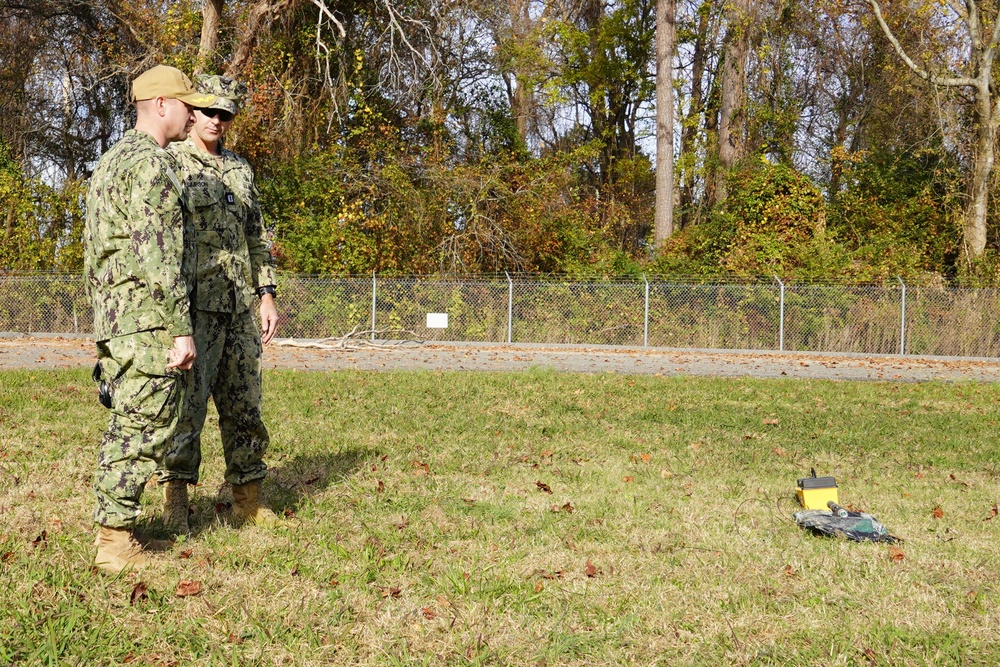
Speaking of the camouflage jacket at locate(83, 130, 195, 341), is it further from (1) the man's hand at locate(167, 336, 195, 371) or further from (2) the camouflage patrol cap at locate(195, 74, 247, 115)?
(2) the camouflage patrol cap at locate(195, 74, 247, 115)

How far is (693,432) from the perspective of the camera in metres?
7.91

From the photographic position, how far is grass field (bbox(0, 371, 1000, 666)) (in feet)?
10.6

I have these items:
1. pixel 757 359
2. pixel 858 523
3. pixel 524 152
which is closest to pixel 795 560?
pixel 858 523

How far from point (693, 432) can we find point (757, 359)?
36.6 ft

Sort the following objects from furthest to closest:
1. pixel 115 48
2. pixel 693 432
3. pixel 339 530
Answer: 1. pixel 115 48
2. pixel 693 432
3. pixel 339 530

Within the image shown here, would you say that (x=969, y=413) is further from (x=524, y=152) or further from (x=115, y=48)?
(x=115, y=48)

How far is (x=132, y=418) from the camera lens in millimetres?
3682

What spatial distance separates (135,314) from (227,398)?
917 mm

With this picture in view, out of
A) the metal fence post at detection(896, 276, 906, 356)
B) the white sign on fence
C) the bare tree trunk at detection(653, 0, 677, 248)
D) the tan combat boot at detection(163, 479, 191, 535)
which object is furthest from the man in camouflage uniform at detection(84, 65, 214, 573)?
the bare tree trunk at detection(653, 0, 677, 248)

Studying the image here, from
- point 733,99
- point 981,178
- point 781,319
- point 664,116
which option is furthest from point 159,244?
point 733,99

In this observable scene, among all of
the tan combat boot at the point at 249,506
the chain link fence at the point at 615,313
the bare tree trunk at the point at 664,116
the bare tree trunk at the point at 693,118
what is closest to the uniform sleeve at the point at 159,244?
the tan combat boot at the point at 249,506

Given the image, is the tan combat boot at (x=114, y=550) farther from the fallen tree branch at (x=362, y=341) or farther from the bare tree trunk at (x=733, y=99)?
the bare tree trunk at (x=733, y=99)

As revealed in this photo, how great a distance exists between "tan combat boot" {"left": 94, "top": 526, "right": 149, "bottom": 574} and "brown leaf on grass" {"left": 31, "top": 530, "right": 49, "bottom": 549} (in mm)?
439

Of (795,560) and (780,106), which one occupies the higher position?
(780,106)
